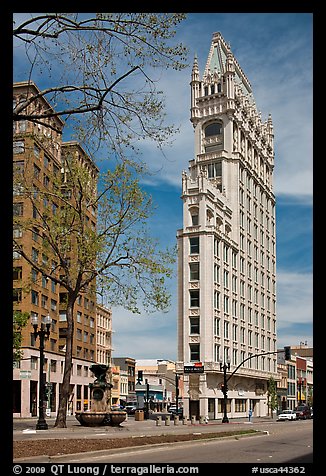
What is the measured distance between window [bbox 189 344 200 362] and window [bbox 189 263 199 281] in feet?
22.6

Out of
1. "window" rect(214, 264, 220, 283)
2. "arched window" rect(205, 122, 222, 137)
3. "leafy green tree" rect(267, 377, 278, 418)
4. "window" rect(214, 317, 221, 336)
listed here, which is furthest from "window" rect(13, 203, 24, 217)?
"leafy green tree" rect(267, 377, 278, 418)

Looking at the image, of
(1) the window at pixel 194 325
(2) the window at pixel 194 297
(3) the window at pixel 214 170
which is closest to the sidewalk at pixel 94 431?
(1) the window at pixel 194 325

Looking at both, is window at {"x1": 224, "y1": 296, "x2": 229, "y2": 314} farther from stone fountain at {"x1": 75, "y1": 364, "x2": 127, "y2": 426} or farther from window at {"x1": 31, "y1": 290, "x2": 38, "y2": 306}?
stone fountain at {"x1": 75, "y1": 364, "x2": 127, "y2": 426}

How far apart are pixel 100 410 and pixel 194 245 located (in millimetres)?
35632

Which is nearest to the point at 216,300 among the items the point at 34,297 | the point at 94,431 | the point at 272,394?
the point at 34,297

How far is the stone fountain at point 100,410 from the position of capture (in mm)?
36062

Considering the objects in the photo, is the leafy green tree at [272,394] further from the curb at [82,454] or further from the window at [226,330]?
the curb at [82,454]

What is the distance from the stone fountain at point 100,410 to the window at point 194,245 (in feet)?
110

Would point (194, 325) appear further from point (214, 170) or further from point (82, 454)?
point (82, 454)

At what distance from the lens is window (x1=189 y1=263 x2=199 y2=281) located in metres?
70.7

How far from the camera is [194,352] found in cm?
6938
